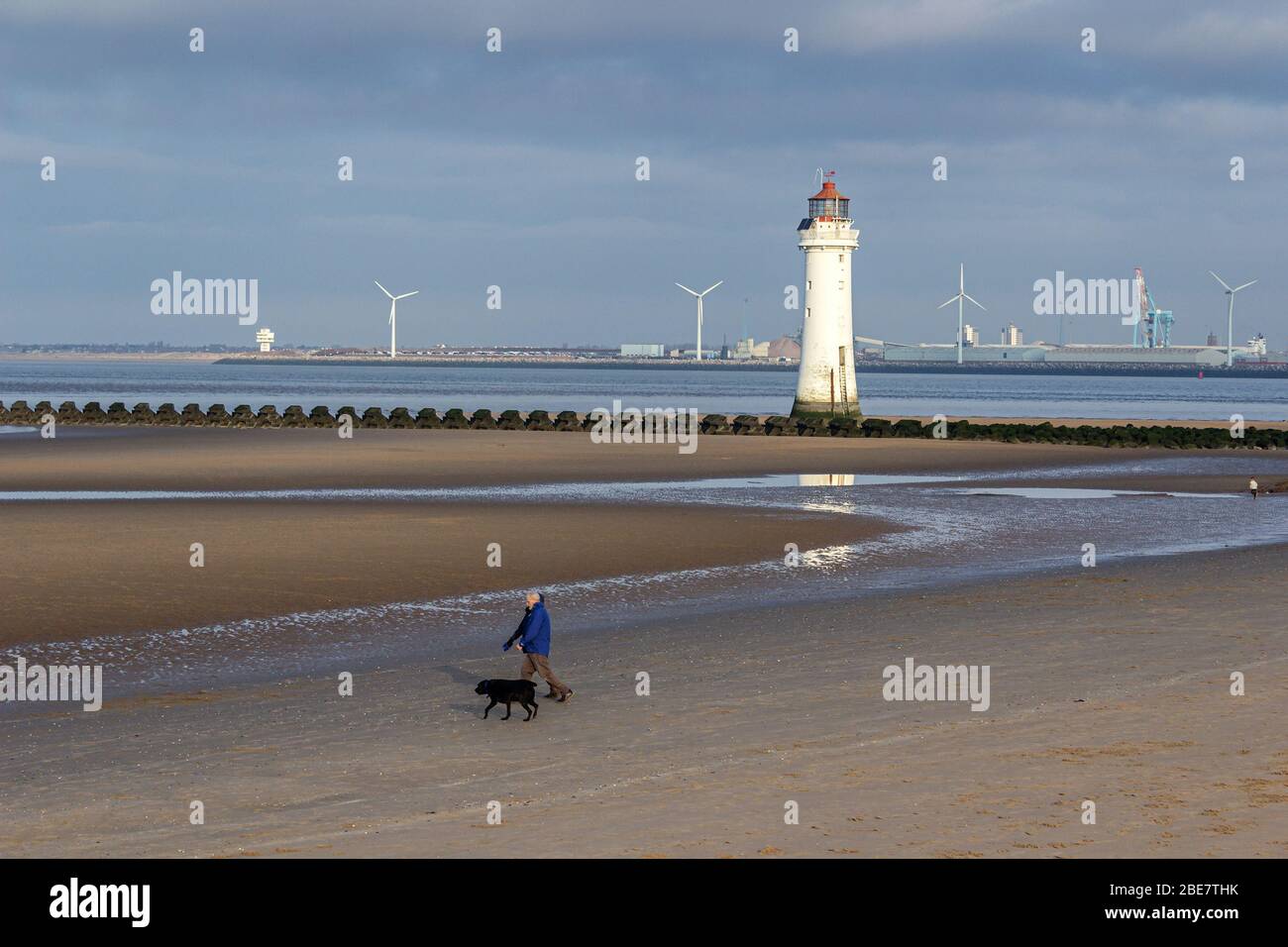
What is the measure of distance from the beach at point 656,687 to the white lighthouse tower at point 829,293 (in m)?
31.4

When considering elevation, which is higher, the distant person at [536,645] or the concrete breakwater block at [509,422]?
the concrete breakwater block at [509,422]

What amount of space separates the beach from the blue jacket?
1.74 feet

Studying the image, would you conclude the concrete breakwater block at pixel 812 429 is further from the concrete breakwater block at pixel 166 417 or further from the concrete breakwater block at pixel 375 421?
the concrete breakwater block at pixel 166 417

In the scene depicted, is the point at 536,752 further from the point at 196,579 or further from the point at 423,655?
the point at 196,579

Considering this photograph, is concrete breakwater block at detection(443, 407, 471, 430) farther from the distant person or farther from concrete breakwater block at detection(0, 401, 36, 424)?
the distant person

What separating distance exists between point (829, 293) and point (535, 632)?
51.2 m

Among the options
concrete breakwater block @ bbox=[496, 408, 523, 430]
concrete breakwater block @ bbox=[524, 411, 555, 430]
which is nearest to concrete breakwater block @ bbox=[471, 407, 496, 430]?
concrete breakwater block @ bbox=[496, 408, 523, 430]

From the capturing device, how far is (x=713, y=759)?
37.8 feet

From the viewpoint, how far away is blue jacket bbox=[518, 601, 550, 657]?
13531 millimetres

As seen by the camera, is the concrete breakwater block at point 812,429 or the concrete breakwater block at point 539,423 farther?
the concrete breakwater block at point 539,423

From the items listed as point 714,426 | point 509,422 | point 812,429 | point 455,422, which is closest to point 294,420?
point 455,422

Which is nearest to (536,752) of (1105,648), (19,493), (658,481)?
(1105,648)

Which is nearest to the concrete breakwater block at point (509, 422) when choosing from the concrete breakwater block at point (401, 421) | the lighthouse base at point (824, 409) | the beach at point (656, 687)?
the concrete breakwater block at point (401, 421)

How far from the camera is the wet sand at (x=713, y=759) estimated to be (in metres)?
9.41
